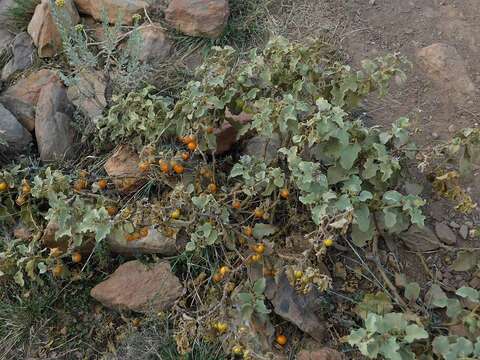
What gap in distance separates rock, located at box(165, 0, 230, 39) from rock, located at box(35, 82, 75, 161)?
1.00m

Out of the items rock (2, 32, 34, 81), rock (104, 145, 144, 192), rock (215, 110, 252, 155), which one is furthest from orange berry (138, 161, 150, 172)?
rock (2, 32, 34, 81)

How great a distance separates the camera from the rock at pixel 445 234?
9.73 feet

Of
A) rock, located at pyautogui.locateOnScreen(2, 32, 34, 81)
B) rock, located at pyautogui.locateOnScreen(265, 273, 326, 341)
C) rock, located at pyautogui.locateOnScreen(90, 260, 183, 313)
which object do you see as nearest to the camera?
rock, located at pyautogui.locateOnScreen(265, 273, 326, 341)

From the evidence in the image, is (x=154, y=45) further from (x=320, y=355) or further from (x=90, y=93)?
(x=320, y=355)

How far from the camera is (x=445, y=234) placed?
9.74 feet

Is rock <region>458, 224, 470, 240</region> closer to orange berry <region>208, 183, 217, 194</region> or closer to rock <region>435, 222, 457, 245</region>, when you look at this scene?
rock <region>435, 222, 457, 245</region>

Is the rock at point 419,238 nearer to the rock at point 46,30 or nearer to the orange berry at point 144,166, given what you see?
the orange berry at point 144,166

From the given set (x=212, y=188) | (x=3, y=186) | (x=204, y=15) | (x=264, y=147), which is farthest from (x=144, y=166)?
(x=204, y=15)

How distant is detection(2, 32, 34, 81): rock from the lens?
13.0 feet

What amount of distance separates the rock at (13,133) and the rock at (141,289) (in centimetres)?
106

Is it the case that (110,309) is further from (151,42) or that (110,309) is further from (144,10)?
(144,10)

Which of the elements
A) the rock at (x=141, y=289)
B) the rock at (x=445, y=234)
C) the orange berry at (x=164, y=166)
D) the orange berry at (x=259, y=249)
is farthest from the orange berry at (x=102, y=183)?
the rock at (x=445, y=234)

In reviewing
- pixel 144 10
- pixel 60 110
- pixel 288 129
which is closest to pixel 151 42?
pixel 144 10

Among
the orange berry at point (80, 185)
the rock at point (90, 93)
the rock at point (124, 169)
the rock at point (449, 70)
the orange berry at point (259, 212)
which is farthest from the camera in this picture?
the rock at point (90, 93)
